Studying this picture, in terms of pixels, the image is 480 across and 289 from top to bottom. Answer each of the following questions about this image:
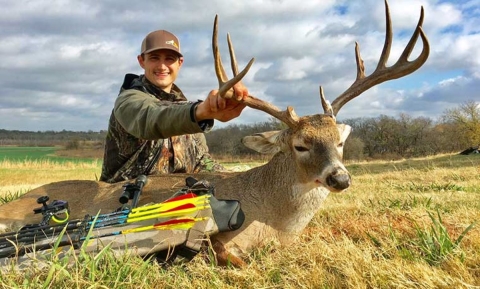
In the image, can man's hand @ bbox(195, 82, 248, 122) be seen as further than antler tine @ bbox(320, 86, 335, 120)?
No

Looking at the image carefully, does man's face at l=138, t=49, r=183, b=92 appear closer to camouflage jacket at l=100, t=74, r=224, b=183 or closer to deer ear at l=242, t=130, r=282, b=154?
camouflage jacket at l=100, t=74, r=224, b=183

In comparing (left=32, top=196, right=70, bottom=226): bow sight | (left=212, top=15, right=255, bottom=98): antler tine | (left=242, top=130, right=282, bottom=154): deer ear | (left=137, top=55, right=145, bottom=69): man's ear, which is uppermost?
(left=137, top=55, right=145, bottom=69): man's ear

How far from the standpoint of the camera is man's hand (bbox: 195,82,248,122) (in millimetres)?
3477

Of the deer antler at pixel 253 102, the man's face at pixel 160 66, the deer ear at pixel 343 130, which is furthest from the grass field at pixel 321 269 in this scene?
the man's face at pixel 160 66

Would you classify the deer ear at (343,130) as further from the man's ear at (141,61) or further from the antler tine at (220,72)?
the man's ear at (141,61)

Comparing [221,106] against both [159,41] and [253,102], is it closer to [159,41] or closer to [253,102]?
[253,102]

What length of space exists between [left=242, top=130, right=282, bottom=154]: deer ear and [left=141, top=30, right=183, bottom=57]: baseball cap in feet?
5.21

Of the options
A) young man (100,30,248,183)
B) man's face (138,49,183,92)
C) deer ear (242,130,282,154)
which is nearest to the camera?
young man (100,30,248,183)

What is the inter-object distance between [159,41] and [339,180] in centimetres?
293

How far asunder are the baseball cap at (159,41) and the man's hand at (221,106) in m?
1.90

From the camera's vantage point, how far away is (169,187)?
195 inches

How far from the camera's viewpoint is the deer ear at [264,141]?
482 cm

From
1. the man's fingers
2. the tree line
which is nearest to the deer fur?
the man's fingers

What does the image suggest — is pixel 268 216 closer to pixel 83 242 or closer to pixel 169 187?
pixel 169 187
